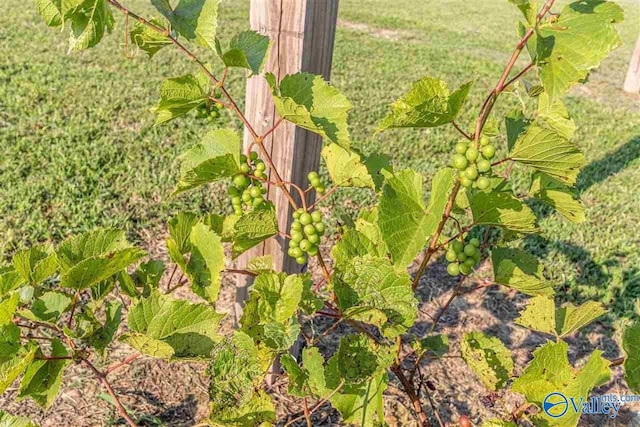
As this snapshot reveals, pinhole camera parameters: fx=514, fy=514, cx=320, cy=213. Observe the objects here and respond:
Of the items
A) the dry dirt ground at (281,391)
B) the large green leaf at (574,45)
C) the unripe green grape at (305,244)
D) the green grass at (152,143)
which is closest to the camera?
the large green leaf at (574,45)

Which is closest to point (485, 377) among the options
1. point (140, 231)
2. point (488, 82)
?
point (140, 231)

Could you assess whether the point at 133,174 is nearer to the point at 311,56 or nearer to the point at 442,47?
the point at 311,56

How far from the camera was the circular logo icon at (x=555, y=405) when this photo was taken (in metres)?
0.93

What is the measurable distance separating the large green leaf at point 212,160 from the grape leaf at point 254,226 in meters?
0.10

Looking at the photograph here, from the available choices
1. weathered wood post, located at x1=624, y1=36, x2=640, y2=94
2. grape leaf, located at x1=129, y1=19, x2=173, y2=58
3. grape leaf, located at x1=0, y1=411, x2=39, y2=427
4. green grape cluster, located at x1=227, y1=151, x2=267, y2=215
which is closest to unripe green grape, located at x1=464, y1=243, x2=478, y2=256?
green grape cluster, located at x1=227, y1=151, x2=267, y2=215

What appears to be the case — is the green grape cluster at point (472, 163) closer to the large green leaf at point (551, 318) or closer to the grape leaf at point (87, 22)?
the large green leaf at point (551, 318)

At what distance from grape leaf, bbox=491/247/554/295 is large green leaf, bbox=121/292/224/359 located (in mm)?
660

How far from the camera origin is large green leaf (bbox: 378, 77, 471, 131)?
85 centimetres

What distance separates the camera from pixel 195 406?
73.0 inches

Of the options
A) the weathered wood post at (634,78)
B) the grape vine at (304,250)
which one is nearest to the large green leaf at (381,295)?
the grape vine at (304,250)

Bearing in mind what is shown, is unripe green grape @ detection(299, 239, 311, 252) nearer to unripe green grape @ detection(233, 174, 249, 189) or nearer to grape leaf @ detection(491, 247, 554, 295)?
unripe green grape @ detection(233, 174, 249, 189)

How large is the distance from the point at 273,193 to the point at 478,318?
1374mm

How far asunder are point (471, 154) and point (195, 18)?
1.77ft

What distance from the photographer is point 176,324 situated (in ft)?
3.17
